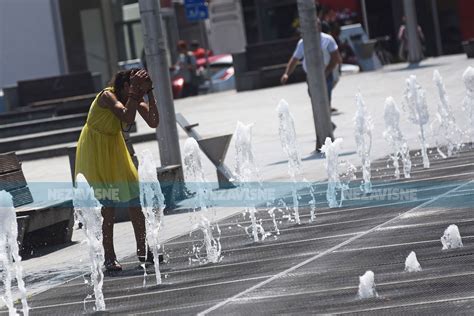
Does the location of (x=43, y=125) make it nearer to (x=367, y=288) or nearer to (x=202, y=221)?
(x=202, y=221)

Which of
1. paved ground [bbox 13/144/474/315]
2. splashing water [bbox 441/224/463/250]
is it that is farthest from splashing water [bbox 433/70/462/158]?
splashing water [bbox 441/224/463/250]

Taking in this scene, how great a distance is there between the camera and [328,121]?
64.8 ft

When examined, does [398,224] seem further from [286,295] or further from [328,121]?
[328,121]

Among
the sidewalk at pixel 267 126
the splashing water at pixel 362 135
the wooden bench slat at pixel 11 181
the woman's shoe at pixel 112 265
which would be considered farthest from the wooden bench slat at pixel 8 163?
the splashing water at pixel 362 135

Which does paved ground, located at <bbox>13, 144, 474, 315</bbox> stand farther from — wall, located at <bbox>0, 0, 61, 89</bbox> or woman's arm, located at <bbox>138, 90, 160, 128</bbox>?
Answer: wall, located at <bbox>0, 0, 61, 89</bbox>

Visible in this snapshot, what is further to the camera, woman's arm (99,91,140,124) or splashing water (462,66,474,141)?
splashing water (462,66,474,141)

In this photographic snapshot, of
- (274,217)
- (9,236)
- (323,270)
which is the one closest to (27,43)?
(274,217)

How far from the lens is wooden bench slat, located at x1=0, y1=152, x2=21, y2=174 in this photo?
555 inches

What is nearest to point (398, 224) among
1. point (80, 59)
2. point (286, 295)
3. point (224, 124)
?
point (286, 295)

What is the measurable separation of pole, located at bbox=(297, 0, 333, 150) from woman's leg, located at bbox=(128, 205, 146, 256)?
27.9 ft

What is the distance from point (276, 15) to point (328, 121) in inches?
1459

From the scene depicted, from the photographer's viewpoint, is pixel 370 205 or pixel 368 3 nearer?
pixel 370 205

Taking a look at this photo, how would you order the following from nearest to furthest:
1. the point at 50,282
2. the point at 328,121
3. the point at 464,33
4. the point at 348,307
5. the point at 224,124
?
the point at 348,307 → the point at 50,282 → the point at 328,121 → the point at 224,124 → the point at 464,33

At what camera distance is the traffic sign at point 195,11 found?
41125 millimetres
